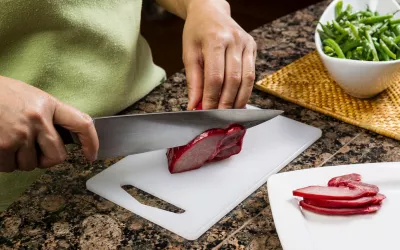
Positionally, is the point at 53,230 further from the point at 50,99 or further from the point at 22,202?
the point at 50,99

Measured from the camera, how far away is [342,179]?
3.61 ft

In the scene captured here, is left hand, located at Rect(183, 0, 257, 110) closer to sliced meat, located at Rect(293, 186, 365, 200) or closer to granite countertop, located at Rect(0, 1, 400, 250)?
granite countertop, located at Rect(0, 1, 400, 250)

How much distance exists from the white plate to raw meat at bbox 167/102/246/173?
0.59ft

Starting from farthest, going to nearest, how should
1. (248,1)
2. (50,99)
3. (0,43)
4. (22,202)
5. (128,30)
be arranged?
(248,1)
(128,30)
(0,43)
(22,202)
(50,99)

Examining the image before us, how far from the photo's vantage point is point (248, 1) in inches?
167

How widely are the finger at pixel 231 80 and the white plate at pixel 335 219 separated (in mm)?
255

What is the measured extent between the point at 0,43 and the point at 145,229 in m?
0.56

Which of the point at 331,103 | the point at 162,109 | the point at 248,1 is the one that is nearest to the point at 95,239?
the point at 162,109

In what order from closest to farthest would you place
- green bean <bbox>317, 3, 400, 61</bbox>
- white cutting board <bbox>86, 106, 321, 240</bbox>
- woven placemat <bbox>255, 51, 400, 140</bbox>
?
white cutting board <bbox>86, 106, 321, 240</bbox>
woven placemat <bbox>255, 51, 400, 140</bbox>
green bean <bbox>317, 3, 400, 61</bbox>

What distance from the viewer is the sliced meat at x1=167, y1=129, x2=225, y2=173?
48.7 inches

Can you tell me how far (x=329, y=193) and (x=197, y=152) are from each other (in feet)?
1.05

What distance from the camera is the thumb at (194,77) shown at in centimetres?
133

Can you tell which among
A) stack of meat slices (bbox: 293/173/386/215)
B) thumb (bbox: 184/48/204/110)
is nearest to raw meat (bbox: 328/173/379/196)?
stack of meat slices (bbox: 293/173/386/215)

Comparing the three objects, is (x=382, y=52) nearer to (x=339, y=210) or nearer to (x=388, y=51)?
(x=388, y=51)
